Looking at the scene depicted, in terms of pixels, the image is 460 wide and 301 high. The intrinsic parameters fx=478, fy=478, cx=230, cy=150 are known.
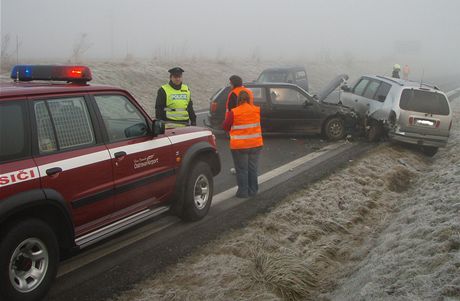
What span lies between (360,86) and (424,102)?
255 centimetres

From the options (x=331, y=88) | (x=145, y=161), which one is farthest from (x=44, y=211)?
(x=331, y=88)

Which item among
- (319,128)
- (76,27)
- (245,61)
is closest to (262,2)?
(76,27)

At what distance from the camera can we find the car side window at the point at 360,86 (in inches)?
518

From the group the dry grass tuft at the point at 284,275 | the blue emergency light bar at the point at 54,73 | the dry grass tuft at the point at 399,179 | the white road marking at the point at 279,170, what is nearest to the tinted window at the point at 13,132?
the blue emergency light bar at the point at 54,73

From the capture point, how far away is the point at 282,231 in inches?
227

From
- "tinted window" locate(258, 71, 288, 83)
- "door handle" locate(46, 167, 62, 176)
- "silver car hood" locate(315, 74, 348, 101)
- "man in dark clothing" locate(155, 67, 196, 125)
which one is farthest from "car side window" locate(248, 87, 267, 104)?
"door handle" locate(46, 167, 62, 176)

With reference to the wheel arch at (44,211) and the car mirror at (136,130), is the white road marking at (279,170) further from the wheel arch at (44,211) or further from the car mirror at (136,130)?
the wheel arch at (44,211)

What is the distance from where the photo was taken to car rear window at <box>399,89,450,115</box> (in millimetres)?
11039

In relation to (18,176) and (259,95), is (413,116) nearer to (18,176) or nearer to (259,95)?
(259,95)

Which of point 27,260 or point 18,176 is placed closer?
point 18,176

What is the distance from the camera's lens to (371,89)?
1271 cm

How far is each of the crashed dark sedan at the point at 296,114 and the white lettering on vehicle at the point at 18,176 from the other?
8347 millimetres

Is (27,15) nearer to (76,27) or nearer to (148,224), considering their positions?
(76,27)

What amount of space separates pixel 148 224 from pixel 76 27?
72.8 meters
